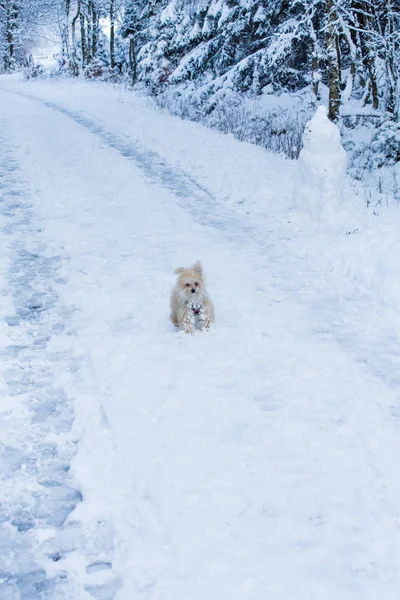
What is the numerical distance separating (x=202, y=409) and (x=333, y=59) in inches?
464

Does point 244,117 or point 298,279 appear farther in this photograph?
Answer: point 244,117

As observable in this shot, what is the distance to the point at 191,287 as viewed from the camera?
6746 millimetres

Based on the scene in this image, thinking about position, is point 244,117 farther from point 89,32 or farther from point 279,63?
point 89,32

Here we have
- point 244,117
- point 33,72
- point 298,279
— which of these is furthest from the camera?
point 33,72

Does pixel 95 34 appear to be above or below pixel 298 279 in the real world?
above

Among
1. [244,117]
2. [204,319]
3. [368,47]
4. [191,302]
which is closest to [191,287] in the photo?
[191,302]

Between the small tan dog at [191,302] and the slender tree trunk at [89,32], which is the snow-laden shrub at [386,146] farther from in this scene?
the slender tree trunk at [89,32]

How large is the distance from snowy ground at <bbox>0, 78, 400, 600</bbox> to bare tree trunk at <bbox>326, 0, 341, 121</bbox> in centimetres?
447

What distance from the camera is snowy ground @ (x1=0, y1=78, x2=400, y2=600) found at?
378 centimetres

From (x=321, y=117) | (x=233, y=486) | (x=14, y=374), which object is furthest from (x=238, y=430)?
(x=321, y=117)

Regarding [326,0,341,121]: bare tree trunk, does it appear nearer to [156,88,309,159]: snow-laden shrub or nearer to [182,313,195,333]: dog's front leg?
[156,88,309,159]: snow-laden shrub

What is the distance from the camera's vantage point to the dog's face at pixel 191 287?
675 cm

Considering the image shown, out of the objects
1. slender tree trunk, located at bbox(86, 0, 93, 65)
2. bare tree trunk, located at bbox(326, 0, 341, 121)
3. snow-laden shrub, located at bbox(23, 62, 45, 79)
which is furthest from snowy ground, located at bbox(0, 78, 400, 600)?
snow-laden shrub, located at bbox(23, 62, 45, 79)

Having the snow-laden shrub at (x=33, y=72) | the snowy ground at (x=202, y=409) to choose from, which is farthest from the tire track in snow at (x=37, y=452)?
the snow-laden shrub at (x=33, y=72)
